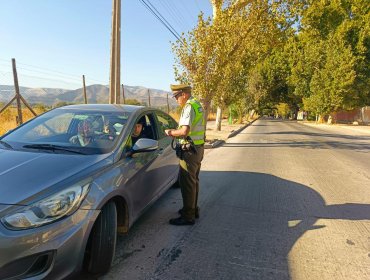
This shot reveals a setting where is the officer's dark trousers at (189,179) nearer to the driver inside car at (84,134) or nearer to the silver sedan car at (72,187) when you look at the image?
the silver sedan car at (72,187)

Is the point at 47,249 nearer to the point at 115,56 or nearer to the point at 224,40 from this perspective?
the point at 115,56

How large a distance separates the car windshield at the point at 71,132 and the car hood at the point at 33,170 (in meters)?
0.21

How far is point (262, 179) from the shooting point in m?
7.38

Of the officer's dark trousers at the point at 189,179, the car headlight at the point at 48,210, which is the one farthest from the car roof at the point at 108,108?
the car headlight at the point at 48,210

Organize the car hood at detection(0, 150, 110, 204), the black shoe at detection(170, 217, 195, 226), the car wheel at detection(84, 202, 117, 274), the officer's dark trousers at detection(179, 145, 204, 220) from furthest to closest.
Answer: the black shoe at detection(170, 217, 195, 226) < the officer's dark trousers at detection(179, 145, 204, 220) < the car wheel at detection(84, 202, 117, 274) < the car hood at detection(0, 150, 110, 204)

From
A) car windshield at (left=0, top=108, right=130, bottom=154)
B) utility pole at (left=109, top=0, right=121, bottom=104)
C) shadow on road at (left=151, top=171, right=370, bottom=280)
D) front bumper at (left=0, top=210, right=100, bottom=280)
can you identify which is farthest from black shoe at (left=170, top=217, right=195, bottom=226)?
utility pole at (left=109, top=0, right=121, bottom=104)

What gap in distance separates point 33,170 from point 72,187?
16.1 inches

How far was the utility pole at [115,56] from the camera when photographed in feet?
35.1

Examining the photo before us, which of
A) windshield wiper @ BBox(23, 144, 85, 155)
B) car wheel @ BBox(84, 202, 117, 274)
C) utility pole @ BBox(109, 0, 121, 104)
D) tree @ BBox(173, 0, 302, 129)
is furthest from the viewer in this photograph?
tree @ BBox(173, 0, 302, 129)

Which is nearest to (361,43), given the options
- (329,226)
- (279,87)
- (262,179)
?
(279,87)

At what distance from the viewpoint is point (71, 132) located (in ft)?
13.1

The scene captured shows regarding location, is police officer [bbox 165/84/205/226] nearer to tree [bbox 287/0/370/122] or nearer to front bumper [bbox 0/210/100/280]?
front bumper [bbox 0/210/100/280]

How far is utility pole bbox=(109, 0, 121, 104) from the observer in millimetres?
10688

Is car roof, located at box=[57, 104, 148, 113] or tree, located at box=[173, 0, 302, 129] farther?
tree, located at box=[173, 0, 302, 129]
